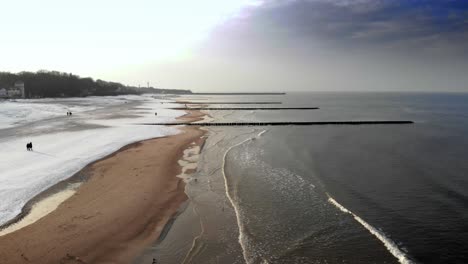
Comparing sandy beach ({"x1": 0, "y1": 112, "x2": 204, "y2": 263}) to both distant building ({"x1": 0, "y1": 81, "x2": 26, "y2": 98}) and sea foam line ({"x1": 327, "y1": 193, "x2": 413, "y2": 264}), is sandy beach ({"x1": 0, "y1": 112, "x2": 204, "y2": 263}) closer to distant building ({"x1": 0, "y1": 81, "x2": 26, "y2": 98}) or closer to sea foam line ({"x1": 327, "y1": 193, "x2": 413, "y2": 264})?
sea foam line ({"x1": 327, "y1": 193, "x2": 413, "y2": 264})

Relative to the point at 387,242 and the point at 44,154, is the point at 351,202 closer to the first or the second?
the point at 387,242

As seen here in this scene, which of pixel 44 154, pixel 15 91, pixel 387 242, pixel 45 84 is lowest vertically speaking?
pixel 387 242

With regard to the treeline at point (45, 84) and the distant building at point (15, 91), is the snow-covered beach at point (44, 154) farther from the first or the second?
the treeline at point (45, 84)

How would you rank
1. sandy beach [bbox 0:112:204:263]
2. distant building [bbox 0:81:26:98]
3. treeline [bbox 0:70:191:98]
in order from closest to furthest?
1. sandy beach [bbox 0:112:204:263]
2. distant building [bbox 0:81:26:98]
3. treeline [bbox 0:70:191:98]

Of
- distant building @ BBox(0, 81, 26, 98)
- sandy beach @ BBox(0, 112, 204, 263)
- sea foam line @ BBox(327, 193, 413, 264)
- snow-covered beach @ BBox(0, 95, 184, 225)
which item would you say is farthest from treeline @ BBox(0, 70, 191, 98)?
sea foam line @ BBox(327, 193, 413, 264)

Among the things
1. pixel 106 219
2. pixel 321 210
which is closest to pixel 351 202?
pixel 321 210
